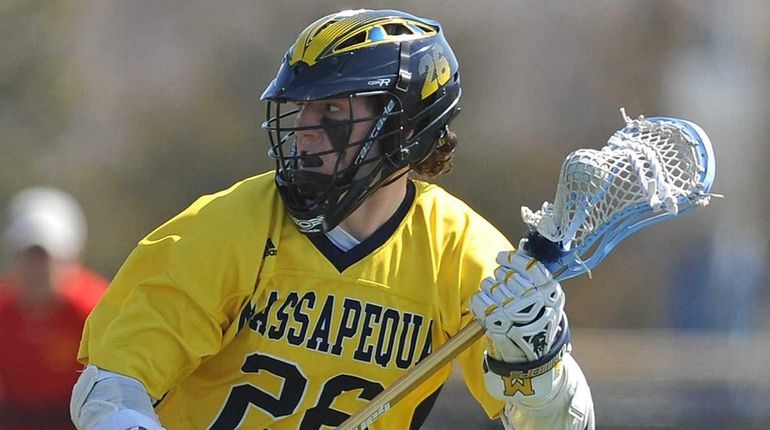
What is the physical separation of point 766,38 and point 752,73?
33 cm

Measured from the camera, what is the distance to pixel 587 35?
10.2 meters

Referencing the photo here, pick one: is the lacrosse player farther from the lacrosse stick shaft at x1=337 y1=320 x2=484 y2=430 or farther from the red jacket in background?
the red jacket in background

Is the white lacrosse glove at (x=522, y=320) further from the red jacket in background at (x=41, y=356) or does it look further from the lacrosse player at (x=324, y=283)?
the red jacket in background at (x=41, y=356)

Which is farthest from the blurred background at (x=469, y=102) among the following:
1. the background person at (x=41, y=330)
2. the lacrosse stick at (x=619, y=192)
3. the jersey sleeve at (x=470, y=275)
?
the lacrosse stick at (x=619, y=192)

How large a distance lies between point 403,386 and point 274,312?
12.4 inches

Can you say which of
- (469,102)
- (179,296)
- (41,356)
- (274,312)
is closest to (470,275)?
(274,312)

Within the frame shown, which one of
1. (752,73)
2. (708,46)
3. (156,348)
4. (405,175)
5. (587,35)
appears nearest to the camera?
(156,348)

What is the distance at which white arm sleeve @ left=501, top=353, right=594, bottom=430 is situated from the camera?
3.28m

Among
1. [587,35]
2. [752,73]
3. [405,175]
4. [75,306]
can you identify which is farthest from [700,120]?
[405,175]

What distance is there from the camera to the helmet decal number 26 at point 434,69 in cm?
351

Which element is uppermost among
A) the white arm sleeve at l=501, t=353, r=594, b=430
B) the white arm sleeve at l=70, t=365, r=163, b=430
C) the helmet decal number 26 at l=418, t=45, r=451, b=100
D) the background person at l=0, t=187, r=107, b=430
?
the helmet decal number 26 at l=418, t=45, r=451, b=100

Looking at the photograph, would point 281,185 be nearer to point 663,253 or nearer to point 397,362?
point 397,362

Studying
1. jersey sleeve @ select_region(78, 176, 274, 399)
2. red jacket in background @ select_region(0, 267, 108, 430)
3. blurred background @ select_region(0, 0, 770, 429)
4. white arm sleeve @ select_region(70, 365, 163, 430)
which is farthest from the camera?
blurred background @ select_region(0, 0, 770, 429)

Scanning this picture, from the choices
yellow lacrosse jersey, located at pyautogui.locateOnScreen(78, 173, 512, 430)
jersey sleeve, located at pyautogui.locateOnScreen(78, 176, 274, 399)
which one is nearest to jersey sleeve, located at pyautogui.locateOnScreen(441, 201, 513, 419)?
yellow lacrosse jersey, located at pyautogui.locateOnScreen(78, 173, 512, 430)
